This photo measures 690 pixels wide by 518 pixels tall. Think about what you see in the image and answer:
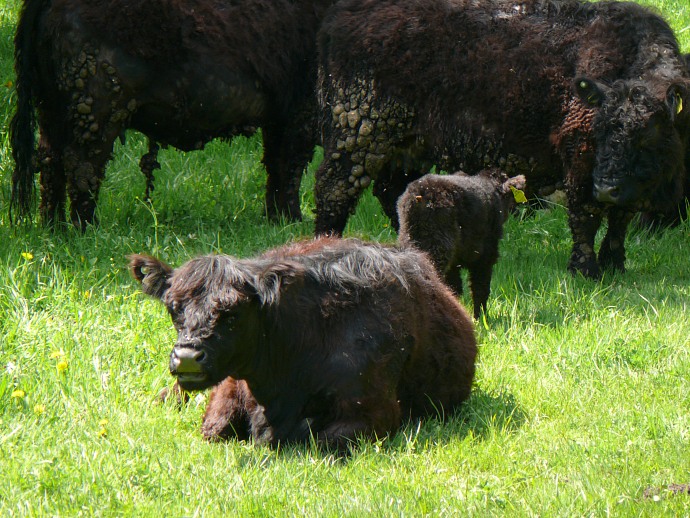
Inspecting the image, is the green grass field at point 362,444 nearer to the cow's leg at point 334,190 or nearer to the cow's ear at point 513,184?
the cow's leg at point 334,190

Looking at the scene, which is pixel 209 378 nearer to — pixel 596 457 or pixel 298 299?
pixel 298 299

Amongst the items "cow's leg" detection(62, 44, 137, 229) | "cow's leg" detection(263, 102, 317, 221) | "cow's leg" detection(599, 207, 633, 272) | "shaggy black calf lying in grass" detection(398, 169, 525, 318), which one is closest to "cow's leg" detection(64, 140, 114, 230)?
"cow's leg" detection(62, 44, 137, 229)

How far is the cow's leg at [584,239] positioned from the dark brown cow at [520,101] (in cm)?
1

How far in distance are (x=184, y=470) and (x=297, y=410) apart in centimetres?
79

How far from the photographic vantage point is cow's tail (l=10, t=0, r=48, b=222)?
10.1 metres

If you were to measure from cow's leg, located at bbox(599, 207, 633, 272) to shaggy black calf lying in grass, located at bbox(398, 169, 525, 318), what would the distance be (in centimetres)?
166

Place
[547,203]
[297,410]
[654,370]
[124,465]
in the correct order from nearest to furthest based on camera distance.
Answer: [124,465]
[297,410]
[654,370]
[547,203]

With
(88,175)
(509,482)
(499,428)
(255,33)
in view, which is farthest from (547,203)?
(509,482)

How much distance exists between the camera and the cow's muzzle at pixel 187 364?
5293mm

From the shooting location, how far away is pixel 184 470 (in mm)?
5312

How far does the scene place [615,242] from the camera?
10.2 m

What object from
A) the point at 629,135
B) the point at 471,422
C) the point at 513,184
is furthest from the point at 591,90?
the point at 471,422

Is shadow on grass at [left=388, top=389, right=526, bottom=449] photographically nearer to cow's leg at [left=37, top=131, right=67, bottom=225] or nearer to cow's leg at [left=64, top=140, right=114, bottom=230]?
cow's leg at [left=64, top=140, right=114, bottom=230]

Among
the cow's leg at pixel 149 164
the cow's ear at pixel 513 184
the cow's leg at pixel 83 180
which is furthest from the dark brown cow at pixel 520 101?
the cow's leg at pixel 83 180
